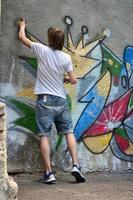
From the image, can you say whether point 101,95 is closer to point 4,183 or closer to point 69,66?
point 69,66

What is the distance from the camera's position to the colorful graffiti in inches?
274

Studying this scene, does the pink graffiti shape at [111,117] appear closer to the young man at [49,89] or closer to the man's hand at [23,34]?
the young man at [49,89]

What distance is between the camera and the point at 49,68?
6352 mm

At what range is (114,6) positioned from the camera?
23.6 ft

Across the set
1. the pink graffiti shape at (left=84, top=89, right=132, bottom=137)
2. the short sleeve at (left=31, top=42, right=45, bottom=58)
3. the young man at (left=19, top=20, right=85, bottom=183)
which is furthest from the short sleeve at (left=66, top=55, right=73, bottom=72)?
the pink graffiti shape at (left=84, top=89, right=132, bottom=137)

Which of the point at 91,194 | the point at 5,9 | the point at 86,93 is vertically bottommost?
the point at 91,194

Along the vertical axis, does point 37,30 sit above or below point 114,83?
above

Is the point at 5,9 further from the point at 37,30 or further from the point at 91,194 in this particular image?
the point at 91,194

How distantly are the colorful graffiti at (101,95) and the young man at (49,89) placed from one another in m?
0.42

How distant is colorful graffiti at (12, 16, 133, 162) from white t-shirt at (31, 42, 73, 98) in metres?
0.49

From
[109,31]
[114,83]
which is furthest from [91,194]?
[109,31]

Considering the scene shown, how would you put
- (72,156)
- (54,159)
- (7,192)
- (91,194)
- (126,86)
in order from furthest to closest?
(126,86)
(54,159)
(72,156)
(91,194)
(7,192)

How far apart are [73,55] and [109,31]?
60 cm

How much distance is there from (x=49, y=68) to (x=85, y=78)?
788 mm
